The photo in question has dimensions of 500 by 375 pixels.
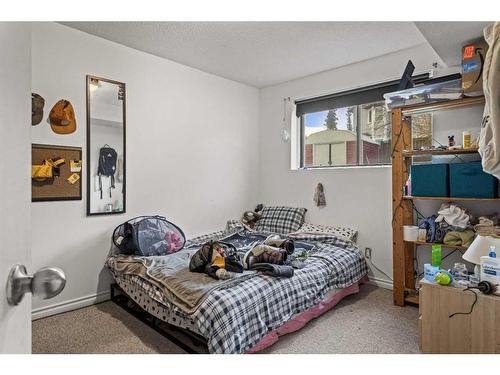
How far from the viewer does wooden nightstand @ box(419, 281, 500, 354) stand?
1.66 meters

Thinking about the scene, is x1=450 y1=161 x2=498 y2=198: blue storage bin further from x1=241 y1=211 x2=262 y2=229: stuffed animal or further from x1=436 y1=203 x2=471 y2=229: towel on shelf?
x1=241 y1=211 x2=262 y2=229: stuffed animal

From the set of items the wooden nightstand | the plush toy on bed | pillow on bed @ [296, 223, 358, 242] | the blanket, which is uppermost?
pillow on bed @ [296, 223, 358, 242]

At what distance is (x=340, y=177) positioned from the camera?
3484 millimetres

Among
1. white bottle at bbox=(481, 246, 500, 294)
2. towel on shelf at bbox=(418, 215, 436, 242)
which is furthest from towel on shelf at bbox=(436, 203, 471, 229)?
white bottle at bbox=(481, 246, 500, 294)

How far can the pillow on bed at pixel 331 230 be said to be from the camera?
328 centimetres

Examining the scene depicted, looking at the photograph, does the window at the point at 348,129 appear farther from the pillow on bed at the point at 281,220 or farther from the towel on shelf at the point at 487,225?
the towel on shelf at the point at 487,225

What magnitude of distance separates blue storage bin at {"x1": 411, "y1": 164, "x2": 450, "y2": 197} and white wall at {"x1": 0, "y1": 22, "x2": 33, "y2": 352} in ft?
8.79

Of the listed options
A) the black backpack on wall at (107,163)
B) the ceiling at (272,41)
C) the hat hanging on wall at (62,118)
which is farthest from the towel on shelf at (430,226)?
the hat hanging on wall at (62,118)

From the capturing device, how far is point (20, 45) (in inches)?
26.7

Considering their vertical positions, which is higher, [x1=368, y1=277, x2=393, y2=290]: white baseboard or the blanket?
the blanket

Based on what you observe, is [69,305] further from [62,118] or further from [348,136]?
[348,136]

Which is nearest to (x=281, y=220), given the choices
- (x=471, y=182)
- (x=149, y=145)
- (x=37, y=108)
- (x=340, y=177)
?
(x=340, y=177)
